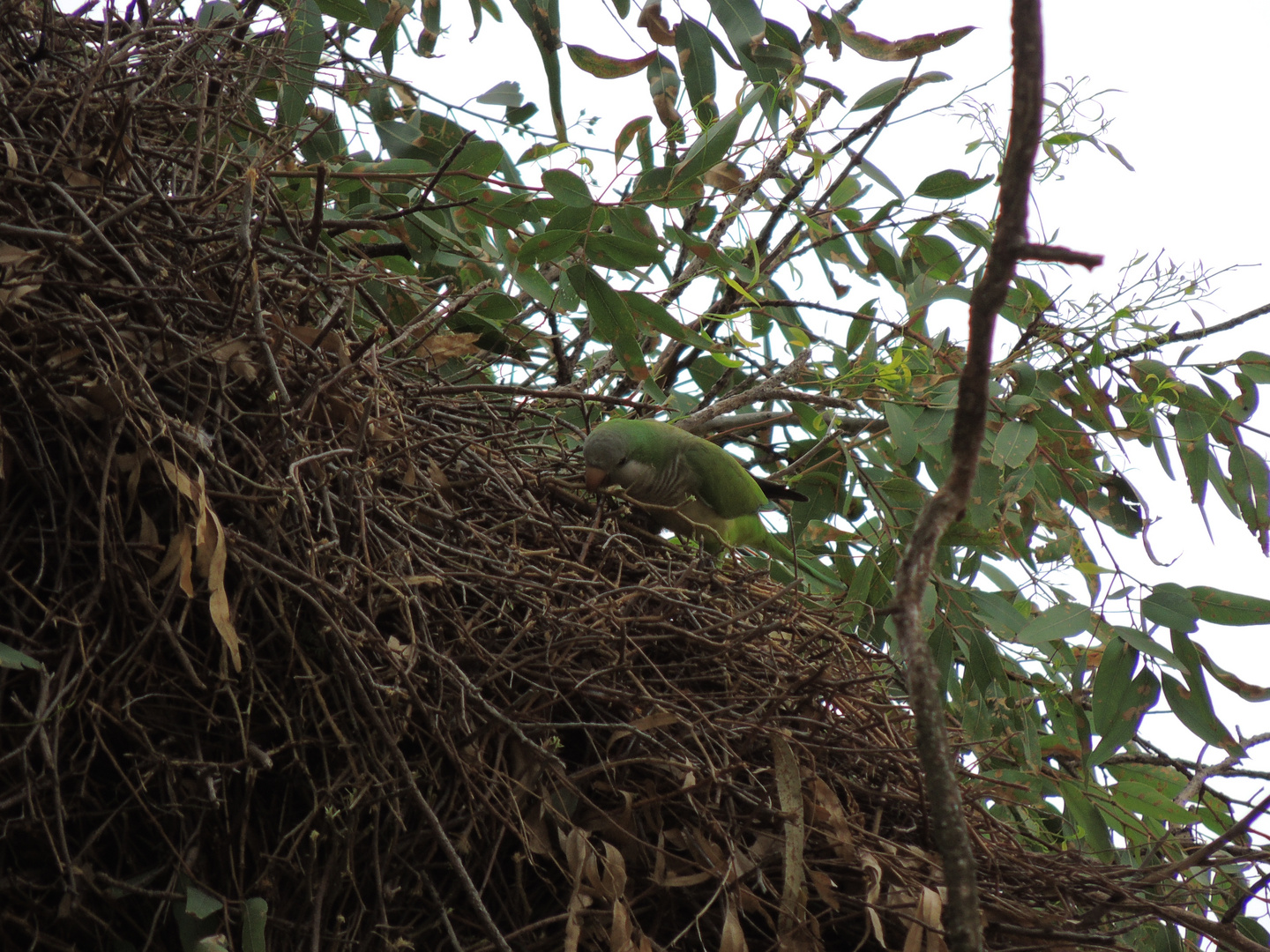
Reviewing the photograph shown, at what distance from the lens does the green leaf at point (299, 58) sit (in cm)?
194

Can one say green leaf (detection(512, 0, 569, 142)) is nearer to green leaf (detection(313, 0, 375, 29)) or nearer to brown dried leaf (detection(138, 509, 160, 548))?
green leaf (detection(313, 0, 375, 29))

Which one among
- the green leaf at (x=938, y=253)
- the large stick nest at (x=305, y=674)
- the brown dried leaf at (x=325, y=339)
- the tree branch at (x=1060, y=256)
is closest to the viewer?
the tree branch at (x=1060, y=256)

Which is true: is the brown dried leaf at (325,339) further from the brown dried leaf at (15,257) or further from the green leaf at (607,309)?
the green leaf at (607,309)

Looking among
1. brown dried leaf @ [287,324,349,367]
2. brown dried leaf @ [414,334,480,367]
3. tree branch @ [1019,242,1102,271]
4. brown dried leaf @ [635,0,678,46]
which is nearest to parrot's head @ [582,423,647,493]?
brown dried leaf @ [414,334,480,367]

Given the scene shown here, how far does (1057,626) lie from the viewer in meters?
1.86

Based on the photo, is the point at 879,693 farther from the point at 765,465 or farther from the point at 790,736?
the point at 765,465

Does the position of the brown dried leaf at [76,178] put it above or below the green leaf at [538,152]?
below

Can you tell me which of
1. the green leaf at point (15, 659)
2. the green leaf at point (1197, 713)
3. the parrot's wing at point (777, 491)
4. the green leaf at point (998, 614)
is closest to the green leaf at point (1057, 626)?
the green leaf at point (1197, 713)

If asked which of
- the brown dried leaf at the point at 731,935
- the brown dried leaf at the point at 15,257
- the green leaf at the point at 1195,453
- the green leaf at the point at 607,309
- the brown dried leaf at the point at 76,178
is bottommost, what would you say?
the brown dried leaf at the point at 731,935

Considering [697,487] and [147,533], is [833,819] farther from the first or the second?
[697,487]

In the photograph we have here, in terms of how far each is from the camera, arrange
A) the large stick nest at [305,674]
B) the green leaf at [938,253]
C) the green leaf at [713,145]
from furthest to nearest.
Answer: the green leaf at [938,253], the green leaf at [713,145], the large stick nest at [305,674]

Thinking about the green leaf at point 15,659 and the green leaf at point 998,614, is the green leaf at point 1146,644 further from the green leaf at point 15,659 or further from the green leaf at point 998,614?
the green leaf at point 15,659

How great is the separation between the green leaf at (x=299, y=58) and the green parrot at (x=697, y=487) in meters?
0.92

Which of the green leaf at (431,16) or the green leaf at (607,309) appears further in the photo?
the green leaf at (431,16)
